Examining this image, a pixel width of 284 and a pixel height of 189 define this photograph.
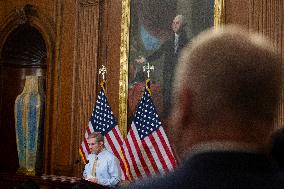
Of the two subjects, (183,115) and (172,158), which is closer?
(183,115)

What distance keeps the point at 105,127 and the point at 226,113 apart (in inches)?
268

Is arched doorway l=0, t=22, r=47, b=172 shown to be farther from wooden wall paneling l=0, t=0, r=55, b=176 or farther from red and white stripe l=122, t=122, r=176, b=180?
red and white stripe l=122, t=122, r=176, b=180

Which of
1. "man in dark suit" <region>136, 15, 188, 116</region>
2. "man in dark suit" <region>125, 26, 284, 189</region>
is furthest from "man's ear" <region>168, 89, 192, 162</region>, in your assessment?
"man in dark suit" <region>136, 15, 188, 116</region>

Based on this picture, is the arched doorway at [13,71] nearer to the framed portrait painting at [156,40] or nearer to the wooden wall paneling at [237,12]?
the framed portrait painting at [156,40]

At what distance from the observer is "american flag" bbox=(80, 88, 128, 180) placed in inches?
307

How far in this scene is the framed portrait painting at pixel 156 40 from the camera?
7.81 m

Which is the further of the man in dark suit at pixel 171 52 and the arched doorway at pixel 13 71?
the arched doorway at pixel 13 71

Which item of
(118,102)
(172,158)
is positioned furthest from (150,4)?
(172,158)

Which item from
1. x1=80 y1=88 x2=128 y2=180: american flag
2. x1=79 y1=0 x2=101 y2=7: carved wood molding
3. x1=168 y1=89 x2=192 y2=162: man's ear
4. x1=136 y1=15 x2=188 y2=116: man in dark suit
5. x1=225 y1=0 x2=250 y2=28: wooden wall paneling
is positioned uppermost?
x1=79 y1=0 x2=101 y2=7: carved wood molding

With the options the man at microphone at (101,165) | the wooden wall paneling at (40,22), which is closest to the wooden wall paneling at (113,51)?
the wooden wall paneling at (40,22)

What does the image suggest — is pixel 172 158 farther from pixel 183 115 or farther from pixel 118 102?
pixel 183 115

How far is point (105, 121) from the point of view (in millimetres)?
7914

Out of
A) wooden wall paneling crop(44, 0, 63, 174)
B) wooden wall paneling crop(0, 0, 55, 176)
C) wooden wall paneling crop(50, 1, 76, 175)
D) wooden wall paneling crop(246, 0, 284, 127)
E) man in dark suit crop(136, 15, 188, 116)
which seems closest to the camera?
wooden wall paneling crop(246, 0, 284, 127)

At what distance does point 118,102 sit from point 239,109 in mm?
7257
